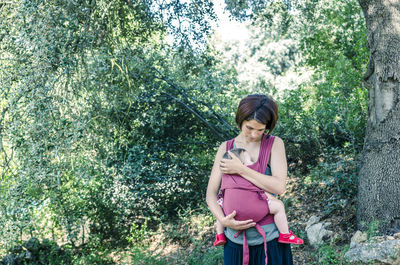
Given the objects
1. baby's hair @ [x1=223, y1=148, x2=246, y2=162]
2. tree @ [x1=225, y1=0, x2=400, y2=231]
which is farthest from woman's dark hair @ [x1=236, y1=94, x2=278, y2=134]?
tree @ [x1=225, y1=0, x2=400, y2=231]

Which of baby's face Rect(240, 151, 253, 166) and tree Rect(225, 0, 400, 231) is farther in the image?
tree Rect(225, 0, 400, 231)

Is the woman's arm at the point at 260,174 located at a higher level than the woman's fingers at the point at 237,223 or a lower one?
higher

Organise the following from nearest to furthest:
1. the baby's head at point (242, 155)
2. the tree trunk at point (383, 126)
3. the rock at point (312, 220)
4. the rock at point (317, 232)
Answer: the baby's head at point (242, 155) → the tree trunk at point (383, 126) → the rock at point (317, 232) → the rock at point (312, 220)

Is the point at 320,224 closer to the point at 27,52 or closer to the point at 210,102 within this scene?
the point at 210,102

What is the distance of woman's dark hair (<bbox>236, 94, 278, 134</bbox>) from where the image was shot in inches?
86.0

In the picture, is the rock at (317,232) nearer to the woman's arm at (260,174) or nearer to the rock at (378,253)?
the rock at (378,253)

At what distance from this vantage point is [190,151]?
6.96 m

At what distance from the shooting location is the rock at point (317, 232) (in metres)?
4.75

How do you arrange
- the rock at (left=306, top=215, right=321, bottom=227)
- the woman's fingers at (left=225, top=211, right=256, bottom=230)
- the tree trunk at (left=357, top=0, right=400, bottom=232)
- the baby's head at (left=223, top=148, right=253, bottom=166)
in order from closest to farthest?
the woman's fingers at (left=225, top=211, right=256, bottom=230)
the baby's head at (left=223, top=148, right=253, bottom=166)
the tree trunk at (left=357, top=0, right=400, bottom=232)
the rock at (left=306, top=215, right=321, bottom=227)

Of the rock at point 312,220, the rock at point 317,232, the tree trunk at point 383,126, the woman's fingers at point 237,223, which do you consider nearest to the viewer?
the woman's fingers at point 237,223

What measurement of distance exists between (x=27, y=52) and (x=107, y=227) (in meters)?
3.56

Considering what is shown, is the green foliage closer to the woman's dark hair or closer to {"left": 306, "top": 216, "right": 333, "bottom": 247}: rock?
{"left": 306, "top": 216, "right": 333, "bottom": 247}: rock

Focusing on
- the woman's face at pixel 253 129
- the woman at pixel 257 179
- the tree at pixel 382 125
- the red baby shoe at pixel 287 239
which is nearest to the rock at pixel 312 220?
the tree at pixel 382 125

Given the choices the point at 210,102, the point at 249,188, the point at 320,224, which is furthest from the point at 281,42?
the point at 249,188
